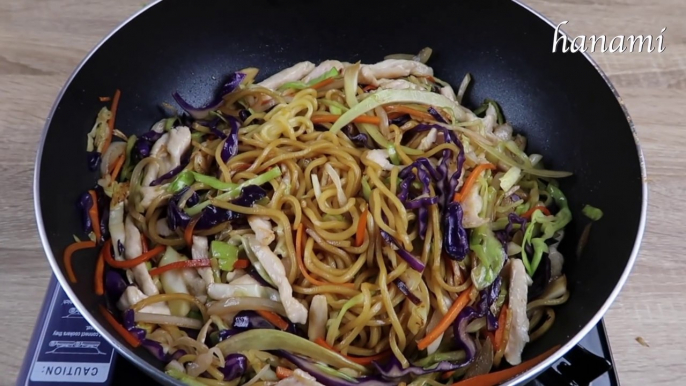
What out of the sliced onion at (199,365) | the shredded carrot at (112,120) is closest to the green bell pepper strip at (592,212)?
the sliced onion at (199,365)

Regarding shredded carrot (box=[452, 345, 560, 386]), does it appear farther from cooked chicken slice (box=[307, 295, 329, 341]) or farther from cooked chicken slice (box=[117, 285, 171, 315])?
cooked chicken slice (box=[117, 285, 171, 315])

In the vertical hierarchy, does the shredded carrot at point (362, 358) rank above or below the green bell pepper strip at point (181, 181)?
below

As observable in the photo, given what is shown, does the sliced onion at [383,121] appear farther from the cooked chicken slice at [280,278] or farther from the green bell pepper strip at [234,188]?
the cooked chicken slice at [280,278]

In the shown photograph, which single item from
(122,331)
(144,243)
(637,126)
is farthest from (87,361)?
(637,126)

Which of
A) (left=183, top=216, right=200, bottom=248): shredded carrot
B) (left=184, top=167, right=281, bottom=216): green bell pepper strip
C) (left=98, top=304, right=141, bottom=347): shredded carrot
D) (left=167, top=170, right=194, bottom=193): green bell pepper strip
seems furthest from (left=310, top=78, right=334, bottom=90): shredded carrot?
(left=98, top=304, right=141, bottom=347): shredded carrot

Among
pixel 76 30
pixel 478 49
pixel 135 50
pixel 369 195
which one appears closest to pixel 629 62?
pixel 478 49
